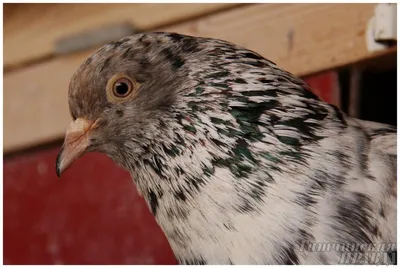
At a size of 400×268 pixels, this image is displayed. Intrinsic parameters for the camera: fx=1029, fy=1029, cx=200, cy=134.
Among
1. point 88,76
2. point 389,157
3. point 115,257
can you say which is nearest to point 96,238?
point 115,257

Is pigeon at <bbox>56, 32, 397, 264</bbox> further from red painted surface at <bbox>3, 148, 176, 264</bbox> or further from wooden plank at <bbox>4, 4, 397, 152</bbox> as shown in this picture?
red painted surface at <bbox>3, 148, 176, 264</bbox>

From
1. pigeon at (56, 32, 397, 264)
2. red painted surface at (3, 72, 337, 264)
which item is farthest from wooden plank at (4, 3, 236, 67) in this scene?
pigeon at (56, 32, 397, 264)

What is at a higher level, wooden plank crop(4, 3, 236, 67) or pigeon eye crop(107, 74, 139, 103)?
pigeon eye crop(107, 74, 139, 103)

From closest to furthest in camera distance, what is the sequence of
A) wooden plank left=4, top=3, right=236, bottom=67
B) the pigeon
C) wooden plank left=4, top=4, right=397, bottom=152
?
the pigeon, wooden plank left=4, top=4, right=397, bottom=152, wooden plank left=4, top=3, right=236, bottom=67

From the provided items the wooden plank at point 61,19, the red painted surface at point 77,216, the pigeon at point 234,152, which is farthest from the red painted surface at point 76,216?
the pigeon at point 234,152

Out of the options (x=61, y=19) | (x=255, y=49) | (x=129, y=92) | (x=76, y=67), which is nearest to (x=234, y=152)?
(x=129, y=92)

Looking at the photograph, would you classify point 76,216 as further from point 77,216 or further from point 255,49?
point 255,49
